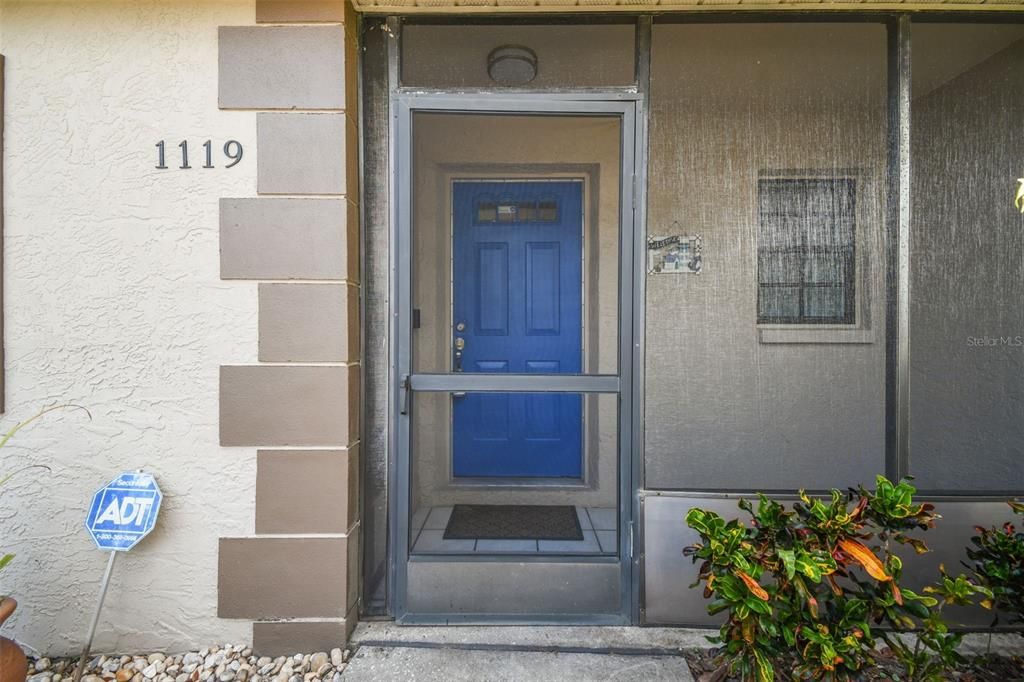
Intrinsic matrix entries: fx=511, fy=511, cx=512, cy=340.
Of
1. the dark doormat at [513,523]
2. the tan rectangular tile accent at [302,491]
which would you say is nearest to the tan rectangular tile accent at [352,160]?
the tan rectangular tile accent at [302,491]

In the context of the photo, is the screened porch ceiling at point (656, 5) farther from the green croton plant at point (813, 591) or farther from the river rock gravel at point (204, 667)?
the river rock gravel at point (204, 667)

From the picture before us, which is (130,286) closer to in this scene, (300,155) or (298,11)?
(300,155)

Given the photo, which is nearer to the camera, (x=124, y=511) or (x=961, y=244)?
(x=124, y=511)

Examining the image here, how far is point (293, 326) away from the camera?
2164 mm

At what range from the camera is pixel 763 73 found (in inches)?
91.5

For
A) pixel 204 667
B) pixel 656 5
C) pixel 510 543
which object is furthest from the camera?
pixel 510 543

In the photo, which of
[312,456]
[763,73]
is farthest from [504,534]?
[763,73]

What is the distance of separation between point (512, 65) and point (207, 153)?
4.55 ft

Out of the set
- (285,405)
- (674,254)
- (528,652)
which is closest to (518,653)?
(528,652)

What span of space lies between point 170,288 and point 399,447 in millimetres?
1195

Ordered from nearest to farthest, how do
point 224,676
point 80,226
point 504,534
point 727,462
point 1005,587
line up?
point 1005,587, point 224,676, point 80,226, point 727,462, point 504,534

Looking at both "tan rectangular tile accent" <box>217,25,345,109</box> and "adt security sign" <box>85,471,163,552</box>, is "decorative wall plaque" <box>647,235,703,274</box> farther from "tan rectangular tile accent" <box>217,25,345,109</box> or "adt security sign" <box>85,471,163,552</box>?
"adt security sign" <box>85,471,163,552</box>

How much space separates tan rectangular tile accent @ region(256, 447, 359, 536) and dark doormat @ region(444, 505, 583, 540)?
23.7 inches

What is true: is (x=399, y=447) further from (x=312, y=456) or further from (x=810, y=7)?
(x=810, y=7)
